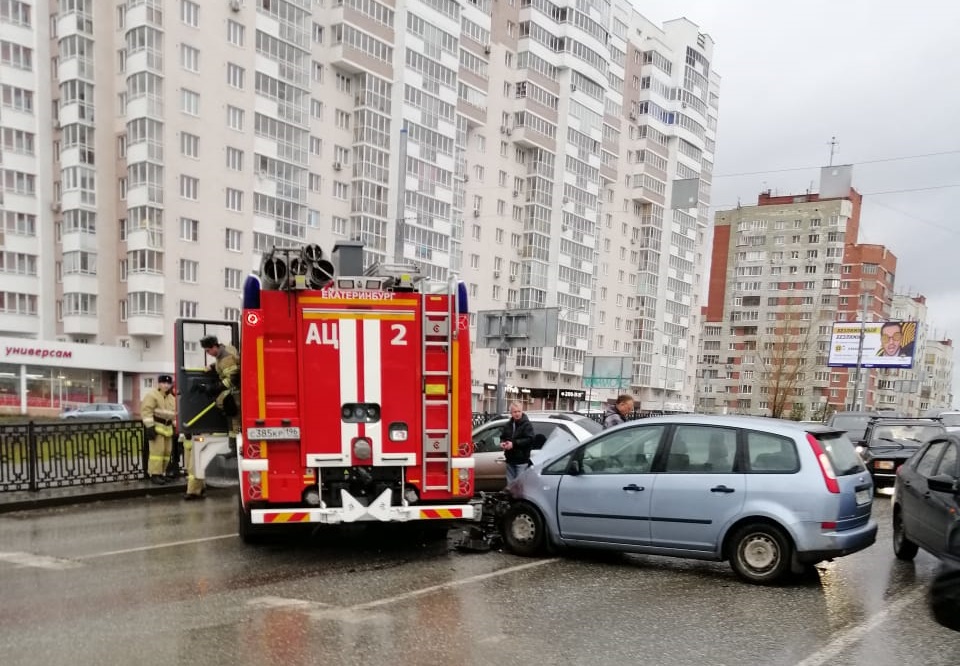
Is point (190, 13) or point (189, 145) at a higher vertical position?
point (190, 13)

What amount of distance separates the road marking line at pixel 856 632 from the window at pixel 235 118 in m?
46.4

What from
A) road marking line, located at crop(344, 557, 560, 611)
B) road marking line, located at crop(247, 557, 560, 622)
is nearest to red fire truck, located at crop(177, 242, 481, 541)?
road marking line, located at crop(344, 557, 560, 611)

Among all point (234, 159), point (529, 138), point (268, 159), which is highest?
point (529, 138)

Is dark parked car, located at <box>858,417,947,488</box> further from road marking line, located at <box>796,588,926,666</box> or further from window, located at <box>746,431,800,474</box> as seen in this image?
window, located at <box>746,431,800,474</box>

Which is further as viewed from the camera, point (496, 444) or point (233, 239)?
point (233, 239)

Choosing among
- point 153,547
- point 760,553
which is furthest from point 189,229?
point 760,553

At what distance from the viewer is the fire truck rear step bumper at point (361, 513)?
7.19m

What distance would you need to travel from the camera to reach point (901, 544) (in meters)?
8.50

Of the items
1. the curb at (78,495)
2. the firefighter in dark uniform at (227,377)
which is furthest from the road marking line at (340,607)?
the curb at (78,495)

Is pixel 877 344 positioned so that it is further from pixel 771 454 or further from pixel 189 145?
pixel 771 454

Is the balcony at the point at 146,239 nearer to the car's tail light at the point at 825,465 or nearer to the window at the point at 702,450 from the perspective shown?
the window at the point at 702,450

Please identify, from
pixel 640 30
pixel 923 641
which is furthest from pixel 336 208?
pixel 923 641

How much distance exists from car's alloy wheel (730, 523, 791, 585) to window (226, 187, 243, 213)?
44482 millimetres

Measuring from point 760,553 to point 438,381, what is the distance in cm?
354
